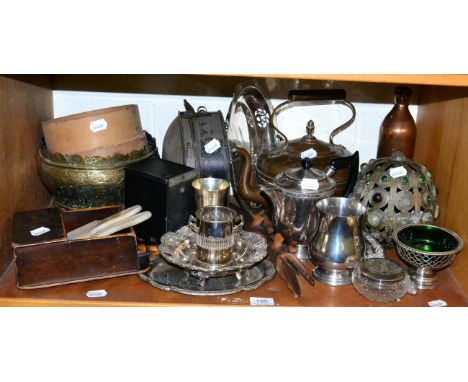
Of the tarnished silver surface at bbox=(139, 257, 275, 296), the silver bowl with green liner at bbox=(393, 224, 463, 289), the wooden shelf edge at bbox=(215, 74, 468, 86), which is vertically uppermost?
the wooden shelf edge at bbox=(215, 74, 468, 86)

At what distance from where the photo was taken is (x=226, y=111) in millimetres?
1405

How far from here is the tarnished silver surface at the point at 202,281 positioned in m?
1.03

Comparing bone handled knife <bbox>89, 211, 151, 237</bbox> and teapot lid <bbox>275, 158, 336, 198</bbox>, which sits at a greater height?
teapot lid <bbox>275, 158, 336, 198</bbox>

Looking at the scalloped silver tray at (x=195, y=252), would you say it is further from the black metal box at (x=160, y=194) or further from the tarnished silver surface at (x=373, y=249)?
the tarnished silver surface at (x=373, y=249)

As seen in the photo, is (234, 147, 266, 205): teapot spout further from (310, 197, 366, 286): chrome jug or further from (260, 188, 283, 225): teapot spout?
(310, 197, 366, 286): chrome jug

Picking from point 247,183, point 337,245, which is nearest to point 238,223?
point 247,183

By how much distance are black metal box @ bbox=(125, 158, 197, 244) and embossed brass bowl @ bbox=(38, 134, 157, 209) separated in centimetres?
4

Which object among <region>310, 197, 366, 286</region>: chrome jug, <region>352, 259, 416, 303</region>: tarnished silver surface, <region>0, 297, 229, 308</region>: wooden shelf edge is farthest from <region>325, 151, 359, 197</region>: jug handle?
<region>0, 297, 229, 308</region>: wooden shelf edge

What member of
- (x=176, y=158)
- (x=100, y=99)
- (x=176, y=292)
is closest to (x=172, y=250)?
(x=176, y=292)

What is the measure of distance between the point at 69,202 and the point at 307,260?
0.50 metres

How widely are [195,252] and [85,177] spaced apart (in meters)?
0.27

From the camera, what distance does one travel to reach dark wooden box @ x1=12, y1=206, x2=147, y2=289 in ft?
3.28

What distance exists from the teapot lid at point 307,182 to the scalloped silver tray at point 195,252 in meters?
0.11

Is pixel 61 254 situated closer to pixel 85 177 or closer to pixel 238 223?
pixel 85 177
